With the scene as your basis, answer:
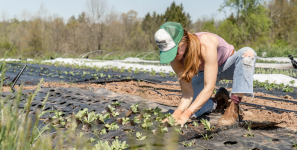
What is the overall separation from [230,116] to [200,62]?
2.06 ft

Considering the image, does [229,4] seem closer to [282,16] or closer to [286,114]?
[282,16]

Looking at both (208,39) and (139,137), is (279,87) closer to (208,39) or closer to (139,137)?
(208,39)

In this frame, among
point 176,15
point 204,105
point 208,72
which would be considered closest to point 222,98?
point 204,105

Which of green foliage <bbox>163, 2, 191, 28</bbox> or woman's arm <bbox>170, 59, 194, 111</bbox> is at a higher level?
green foliage <bbox>163, 2, 191, 28</bbox>

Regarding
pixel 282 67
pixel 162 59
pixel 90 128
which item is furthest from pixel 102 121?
pixel 282 67

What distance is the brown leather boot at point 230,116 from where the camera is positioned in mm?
2268

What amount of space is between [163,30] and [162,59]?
27 centimetres

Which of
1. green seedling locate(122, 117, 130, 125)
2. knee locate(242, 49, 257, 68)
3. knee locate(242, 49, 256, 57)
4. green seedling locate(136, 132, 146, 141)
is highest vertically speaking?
knee locate(242, 49, 256, 57)

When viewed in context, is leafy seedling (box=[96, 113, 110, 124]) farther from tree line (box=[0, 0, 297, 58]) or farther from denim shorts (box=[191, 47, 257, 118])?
tree line (box=[0, 0, 297, 58])

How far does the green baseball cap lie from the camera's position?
79.4 inches

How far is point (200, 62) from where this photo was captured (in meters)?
2.35

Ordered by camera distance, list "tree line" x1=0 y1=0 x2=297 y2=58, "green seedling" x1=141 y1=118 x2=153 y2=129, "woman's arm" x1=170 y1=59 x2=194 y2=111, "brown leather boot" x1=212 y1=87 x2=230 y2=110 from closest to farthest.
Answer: "green seedling" x1=141 y1=118 x2=153 y2=129 → "woman's arm" x1=170 y1=59 x2=194 y2=111 → "brown leather boot" x1=212 y1=87 x2=230 y2=110 → "tree line" x1=0 y1=0 x2=297 y2=58

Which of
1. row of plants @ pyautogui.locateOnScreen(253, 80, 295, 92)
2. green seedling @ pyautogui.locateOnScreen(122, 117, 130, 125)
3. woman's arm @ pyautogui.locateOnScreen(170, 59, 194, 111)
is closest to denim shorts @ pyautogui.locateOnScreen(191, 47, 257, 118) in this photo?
woman's arm @ pyautogui.locateOnScreen(170, 59, 194, 111)

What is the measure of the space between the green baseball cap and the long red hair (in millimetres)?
86
